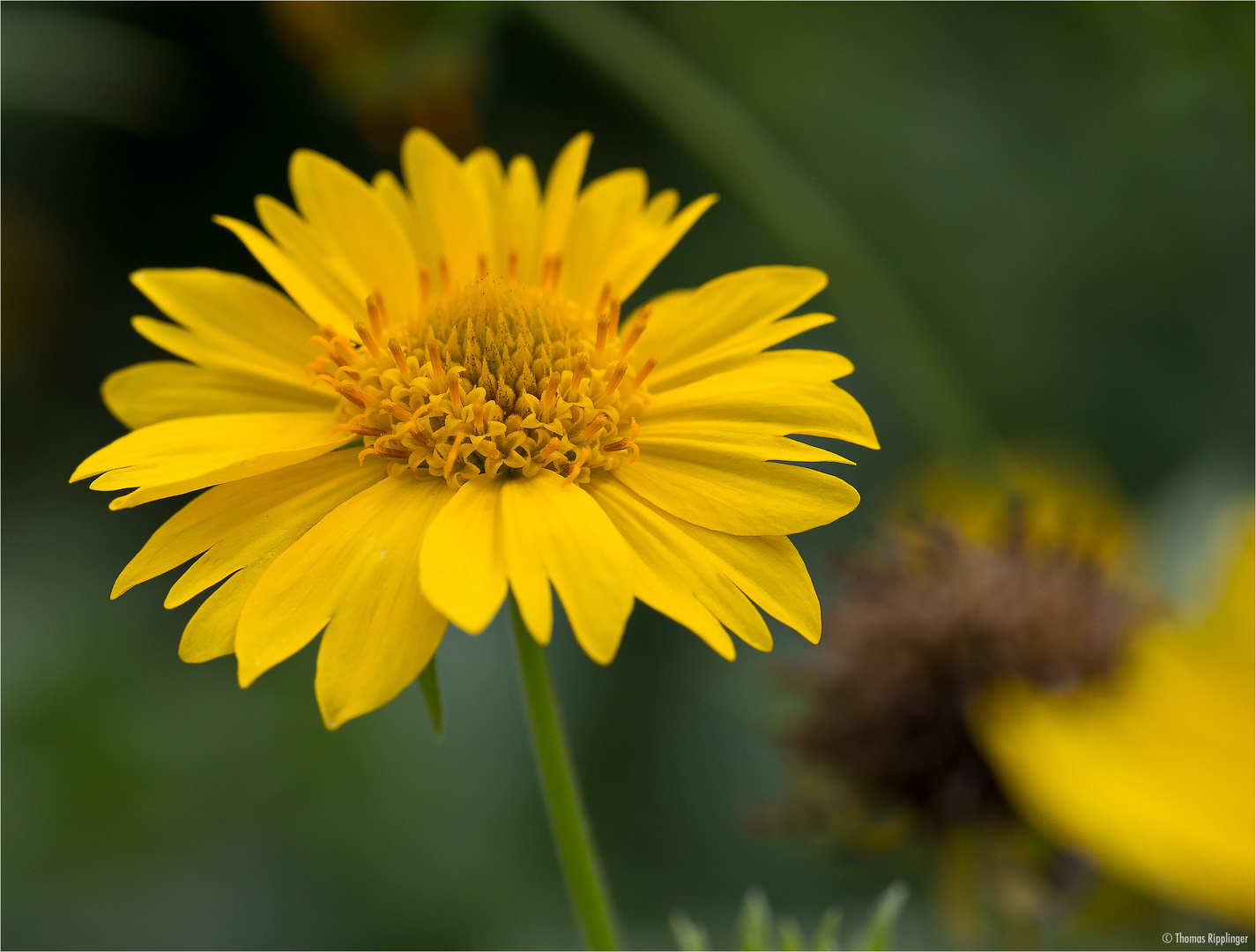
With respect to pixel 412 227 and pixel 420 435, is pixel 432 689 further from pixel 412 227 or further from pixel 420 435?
pixel 412 227

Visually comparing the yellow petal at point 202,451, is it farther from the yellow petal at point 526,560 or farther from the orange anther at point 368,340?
the yellow petal at point 526,560

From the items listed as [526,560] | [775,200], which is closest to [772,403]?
[526,560]

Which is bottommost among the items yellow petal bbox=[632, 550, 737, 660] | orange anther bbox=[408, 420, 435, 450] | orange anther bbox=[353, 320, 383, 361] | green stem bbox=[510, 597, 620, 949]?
green stem bbox=[510, 597, 620, 949]

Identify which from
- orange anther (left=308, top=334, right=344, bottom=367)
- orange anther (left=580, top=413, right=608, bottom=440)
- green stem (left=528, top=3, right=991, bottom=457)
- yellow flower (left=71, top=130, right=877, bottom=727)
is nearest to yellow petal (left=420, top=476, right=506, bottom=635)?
yellow flower (left=71, top=130, right=877, bottom=727)

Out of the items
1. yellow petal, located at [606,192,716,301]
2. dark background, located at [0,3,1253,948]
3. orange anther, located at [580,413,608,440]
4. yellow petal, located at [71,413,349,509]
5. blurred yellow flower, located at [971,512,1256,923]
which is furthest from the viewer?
dark background, located at [0,3,1253,948]

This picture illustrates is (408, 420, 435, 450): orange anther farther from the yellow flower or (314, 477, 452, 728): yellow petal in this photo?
(314, 477, 452, 728): yellow petal

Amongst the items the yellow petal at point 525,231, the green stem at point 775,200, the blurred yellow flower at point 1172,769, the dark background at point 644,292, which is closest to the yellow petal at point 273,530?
the yellow petal at point 525,231
